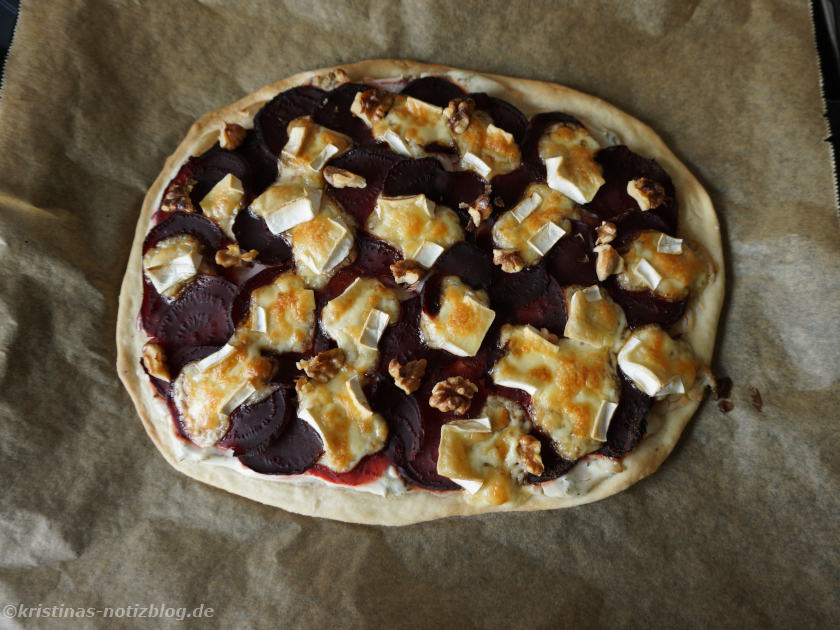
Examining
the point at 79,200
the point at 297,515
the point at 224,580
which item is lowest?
the point at 224,580

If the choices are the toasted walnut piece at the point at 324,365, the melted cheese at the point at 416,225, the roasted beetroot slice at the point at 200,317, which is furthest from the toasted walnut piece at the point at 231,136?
the toasted walnut piece at the point at 324,365

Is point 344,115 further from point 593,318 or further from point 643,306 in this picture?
point 643,306

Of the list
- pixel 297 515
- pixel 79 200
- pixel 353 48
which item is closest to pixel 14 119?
pixel 79 200

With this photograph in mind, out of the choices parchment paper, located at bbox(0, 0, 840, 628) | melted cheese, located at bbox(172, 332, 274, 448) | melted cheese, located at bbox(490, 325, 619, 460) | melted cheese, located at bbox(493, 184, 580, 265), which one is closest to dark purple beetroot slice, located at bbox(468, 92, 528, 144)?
melted cheese, located at bbox(493, 184, 580, 265)

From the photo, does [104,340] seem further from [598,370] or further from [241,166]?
[598,370]

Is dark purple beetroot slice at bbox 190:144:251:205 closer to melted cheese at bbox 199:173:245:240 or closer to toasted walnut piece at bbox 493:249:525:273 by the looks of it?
melted cheese at bbox 199:173:245:240

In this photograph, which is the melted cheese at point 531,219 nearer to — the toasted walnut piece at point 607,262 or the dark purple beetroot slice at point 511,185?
the dark purple beetroot slice at point 511,185

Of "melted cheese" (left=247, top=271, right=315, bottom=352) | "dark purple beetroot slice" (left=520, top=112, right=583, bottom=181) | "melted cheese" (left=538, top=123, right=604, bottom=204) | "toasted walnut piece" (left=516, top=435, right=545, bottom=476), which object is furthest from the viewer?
"dark purple beetroot slice" (left=520, top=112, right=583, bottom=181)
